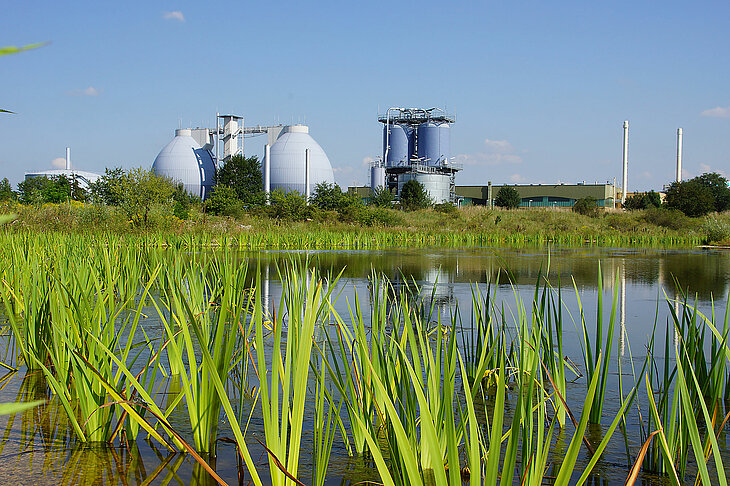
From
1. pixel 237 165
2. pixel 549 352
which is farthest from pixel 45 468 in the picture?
pixel 237 165

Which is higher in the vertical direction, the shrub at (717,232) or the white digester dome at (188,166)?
the white digester dome at (188,166)

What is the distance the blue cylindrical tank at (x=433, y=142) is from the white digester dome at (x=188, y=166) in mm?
16412

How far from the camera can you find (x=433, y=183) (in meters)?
49.5

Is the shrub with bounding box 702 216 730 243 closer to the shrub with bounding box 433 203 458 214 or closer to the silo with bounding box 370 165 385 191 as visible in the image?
the shrub with bounding box 433 203 458 214

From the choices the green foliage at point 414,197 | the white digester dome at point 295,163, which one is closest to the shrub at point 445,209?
the green foliage at point 414,197

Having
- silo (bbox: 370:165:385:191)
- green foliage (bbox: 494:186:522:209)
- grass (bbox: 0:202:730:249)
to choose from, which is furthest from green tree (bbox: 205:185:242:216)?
green foliage (bbox: 494:186:522:209)

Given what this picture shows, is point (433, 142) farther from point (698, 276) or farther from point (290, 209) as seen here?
point (698, 276)

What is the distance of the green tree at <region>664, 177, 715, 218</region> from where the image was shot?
3597 cm

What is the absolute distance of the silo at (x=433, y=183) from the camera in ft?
161

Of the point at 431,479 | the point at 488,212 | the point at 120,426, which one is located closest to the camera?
the point at 431,479

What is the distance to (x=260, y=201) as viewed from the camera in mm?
38781

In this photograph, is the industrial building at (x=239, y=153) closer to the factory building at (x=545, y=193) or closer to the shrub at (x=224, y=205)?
the factory building at (x=545, y=193)

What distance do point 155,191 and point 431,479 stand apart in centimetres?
2926

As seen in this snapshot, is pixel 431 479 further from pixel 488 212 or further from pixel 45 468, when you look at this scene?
pixel 488 212
